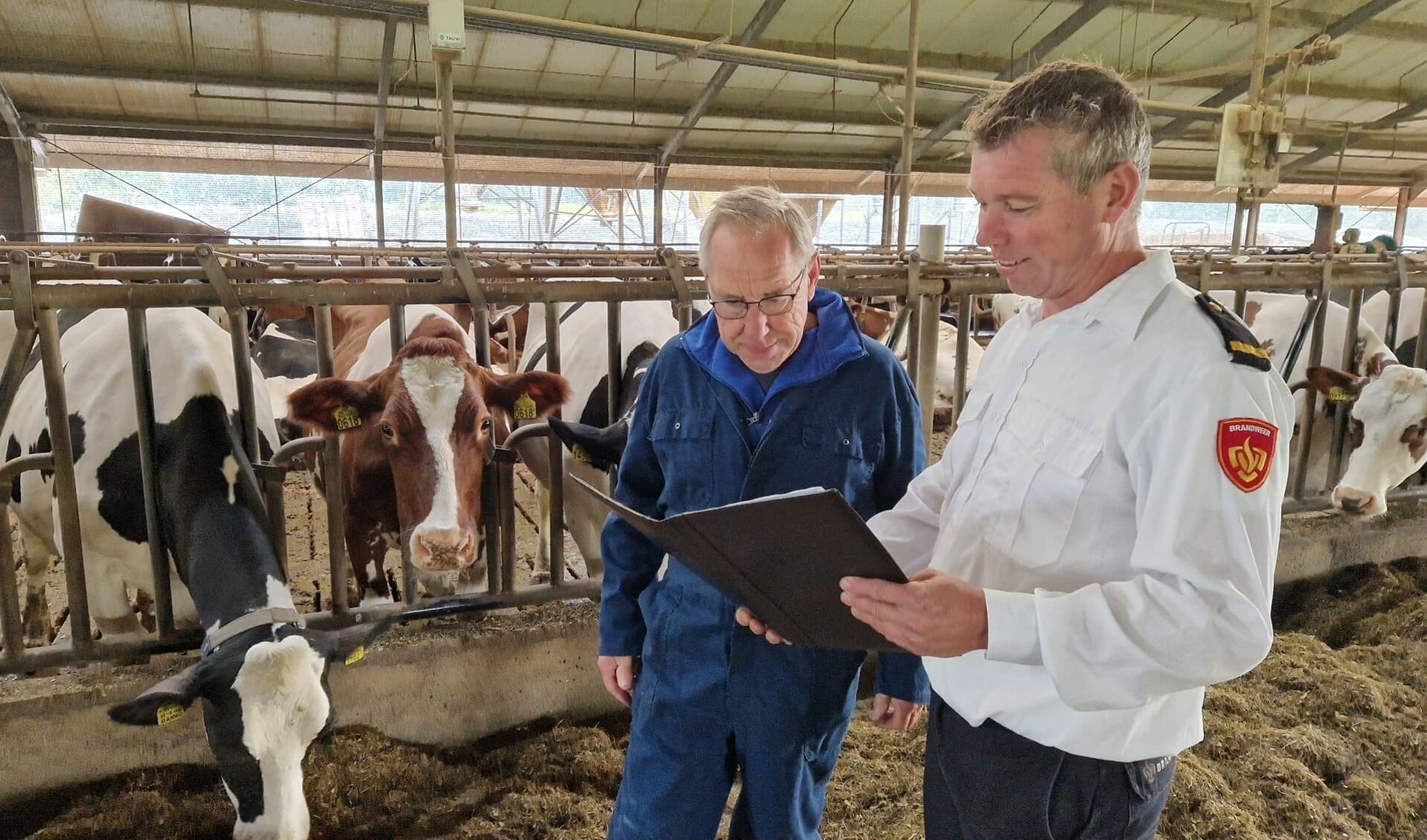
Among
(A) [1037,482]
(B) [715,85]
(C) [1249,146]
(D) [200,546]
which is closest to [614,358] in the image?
(D) [200,546]

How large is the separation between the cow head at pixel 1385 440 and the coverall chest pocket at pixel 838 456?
3744 millimetres

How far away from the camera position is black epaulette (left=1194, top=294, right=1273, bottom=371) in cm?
97

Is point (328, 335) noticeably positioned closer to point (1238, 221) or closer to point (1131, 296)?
point (1131, 296)

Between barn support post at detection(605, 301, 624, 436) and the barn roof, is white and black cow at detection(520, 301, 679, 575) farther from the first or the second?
the barn roof

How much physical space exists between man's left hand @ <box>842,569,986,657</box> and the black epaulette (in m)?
0.41

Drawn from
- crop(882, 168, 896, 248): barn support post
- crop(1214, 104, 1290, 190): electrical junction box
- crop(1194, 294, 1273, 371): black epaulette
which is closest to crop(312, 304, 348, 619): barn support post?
crop(1194, 294, 1273, 371): black epaulette

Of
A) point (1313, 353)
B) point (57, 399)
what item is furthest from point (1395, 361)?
point (57, 399)

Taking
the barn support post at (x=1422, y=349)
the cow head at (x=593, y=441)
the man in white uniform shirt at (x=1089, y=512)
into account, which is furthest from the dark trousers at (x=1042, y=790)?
the barn support post at (x=1422, y=349)

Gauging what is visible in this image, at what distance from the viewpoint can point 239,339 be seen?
2.54 m

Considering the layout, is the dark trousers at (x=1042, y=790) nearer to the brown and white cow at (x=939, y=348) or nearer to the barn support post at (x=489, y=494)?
the barn support post at (x=489, y=494)

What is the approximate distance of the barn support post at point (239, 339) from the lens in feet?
7.53

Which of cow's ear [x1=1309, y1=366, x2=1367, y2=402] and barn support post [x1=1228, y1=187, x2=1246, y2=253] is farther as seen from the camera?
barn support post [x1=1228, y1=187, x2=1246, y2=253]

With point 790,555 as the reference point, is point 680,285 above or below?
above

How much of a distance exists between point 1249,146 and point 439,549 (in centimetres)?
729
